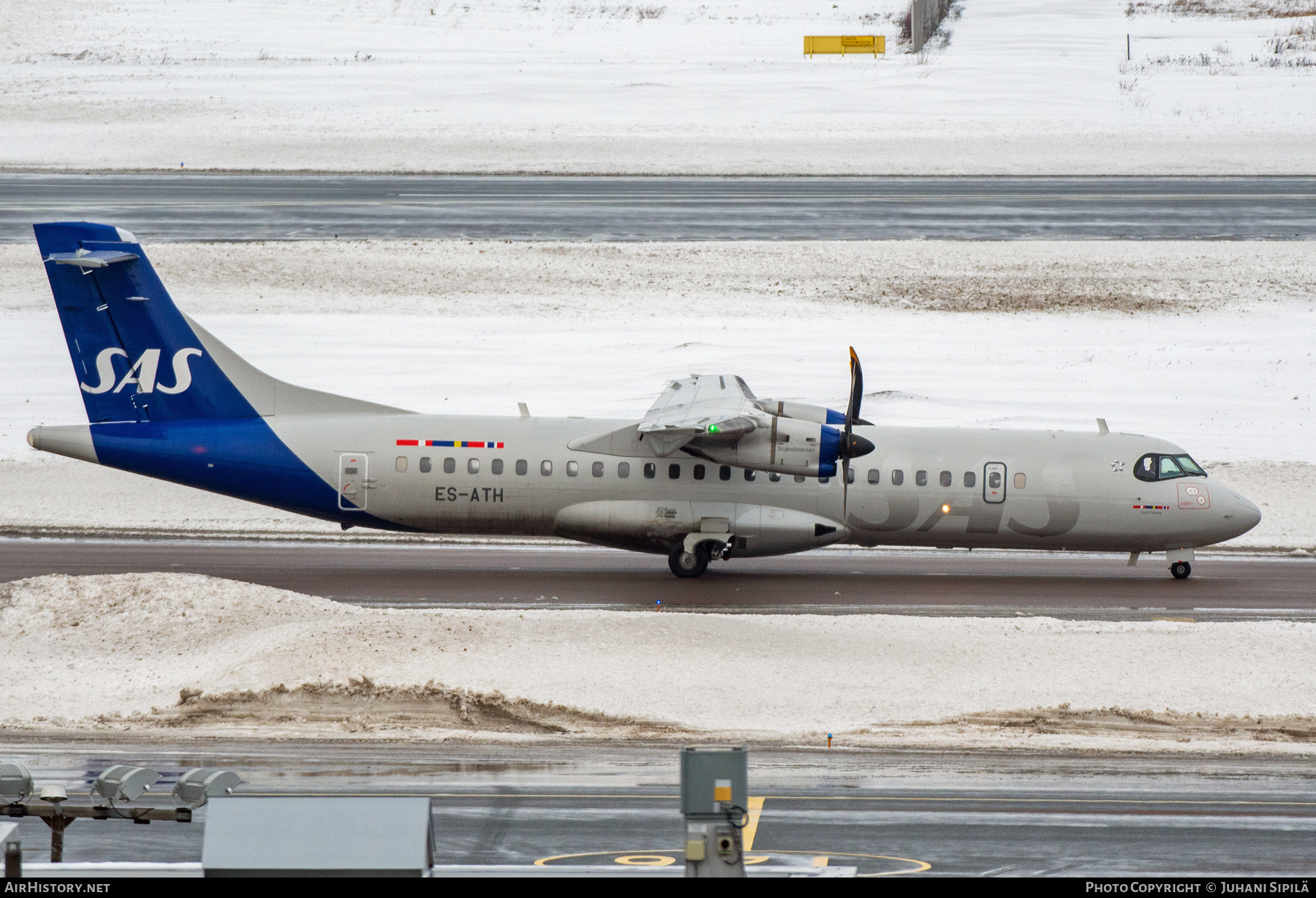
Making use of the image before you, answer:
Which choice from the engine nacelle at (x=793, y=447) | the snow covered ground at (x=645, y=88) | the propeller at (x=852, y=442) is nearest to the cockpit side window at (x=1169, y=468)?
the propeller at (x=852, y=442)

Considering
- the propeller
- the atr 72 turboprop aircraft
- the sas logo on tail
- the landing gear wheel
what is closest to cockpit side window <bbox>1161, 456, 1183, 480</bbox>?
the atr 72 turboprop aircraft

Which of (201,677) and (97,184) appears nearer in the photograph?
(201,677)

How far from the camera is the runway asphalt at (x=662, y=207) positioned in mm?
49594

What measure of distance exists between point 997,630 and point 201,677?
1248 centimetres

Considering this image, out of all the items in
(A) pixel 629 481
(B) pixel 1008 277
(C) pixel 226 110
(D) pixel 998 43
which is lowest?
(A) pixel 629 481

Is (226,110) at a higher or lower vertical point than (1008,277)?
higher

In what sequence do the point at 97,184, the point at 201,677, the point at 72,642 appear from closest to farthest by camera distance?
the point at 201,677, the point at 72,642, the point at 97,184

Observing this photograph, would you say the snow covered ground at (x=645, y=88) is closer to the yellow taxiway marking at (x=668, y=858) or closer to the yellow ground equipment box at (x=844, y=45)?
the yellow ground equipment box at (x=844, y=45)

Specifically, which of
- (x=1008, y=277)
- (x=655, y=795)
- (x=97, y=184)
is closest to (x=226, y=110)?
(x=97, y=184)

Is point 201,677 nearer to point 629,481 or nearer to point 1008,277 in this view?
point 629,481

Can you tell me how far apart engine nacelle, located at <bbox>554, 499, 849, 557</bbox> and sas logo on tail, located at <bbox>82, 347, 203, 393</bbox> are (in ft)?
25.9

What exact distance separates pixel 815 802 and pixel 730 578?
13.1 m
